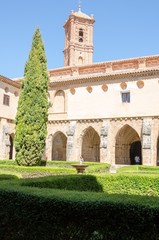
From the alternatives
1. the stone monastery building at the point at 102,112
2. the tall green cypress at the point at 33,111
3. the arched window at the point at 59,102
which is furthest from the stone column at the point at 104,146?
the arched window at the point at 59,102

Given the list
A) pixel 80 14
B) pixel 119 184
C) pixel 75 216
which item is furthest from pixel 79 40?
pixel 75 216

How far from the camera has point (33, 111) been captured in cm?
2178

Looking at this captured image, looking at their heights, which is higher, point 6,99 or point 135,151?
point 6,99

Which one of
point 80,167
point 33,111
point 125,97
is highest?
point 125,97

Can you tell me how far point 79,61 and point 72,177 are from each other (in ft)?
125

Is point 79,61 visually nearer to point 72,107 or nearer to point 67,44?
point 67,44

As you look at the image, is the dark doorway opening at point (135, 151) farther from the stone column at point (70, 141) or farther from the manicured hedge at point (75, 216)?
the manicured hedge at point (75, 216)

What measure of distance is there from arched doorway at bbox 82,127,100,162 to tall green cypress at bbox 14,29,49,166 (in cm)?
730

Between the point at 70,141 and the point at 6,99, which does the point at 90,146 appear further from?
the point at 6,99

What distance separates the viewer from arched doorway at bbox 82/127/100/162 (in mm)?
28453

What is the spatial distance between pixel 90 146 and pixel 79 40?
24.1 m

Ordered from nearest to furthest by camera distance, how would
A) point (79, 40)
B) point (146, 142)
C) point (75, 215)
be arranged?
point (75, 215) → point (146, 142) → point (79, 40)

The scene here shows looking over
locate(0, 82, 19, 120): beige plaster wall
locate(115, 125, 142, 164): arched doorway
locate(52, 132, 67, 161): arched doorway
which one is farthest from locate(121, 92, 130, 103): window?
locate(0, 82, 19, 120): beige plaster wall

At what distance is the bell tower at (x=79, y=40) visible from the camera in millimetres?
46156
